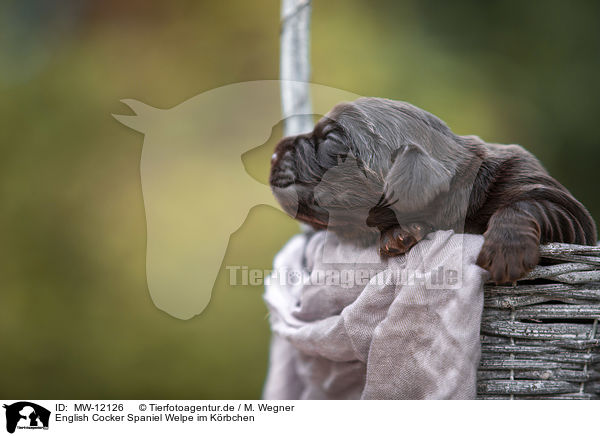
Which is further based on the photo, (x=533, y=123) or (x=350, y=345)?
(x=533, y=123)

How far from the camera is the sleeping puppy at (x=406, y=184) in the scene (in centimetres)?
68

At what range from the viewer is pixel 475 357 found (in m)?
0.62

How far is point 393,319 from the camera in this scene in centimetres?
65

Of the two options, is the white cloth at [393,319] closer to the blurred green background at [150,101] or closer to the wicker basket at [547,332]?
the wicker basket at [547,332]

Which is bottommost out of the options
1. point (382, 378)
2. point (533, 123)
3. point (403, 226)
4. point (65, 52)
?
point (382, 378)

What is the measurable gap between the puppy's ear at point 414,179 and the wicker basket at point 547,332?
0.13 m

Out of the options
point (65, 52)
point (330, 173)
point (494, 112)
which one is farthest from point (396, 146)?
point (65, 52)

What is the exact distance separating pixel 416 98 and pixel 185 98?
0.41 metres

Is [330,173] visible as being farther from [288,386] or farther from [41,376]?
[41,376]

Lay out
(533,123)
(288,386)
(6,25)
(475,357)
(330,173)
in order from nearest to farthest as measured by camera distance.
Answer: (475,357) → (330,173) → (288,386) → (533,123) → (6,25)

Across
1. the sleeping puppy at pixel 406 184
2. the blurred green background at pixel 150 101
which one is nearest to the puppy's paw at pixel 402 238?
the sleeping puppy at pixel 406 184

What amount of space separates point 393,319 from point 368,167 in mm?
187
